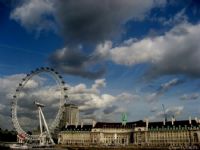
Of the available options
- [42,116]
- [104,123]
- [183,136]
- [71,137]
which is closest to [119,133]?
[104,123]

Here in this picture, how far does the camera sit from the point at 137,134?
123188 mm

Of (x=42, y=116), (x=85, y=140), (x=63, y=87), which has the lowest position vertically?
(x=85, y=140)

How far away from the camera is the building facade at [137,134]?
11179 cm

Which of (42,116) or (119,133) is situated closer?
(42,116)

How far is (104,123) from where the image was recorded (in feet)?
462

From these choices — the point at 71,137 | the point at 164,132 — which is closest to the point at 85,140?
the point at 71,137

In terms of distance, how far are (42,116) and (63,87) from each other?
15.1 m

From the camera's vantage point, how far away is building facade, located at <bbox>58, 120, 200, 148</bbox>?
367 feet

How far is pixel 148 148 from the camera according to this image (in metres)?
99.0

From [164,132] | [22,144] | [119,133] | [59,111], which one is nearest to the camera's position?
[59,111]

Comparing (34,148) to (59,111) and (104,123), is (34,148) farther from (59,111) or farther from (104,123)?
(104,123)

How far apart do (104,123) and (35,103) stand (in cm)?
5006

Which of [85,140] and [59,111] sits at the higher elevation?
[59,111]

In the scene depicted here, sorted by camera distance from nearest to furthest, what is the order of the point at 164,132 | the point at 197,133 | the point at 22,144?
the point at 22,144
the point at 197,133
the point at 164,132
